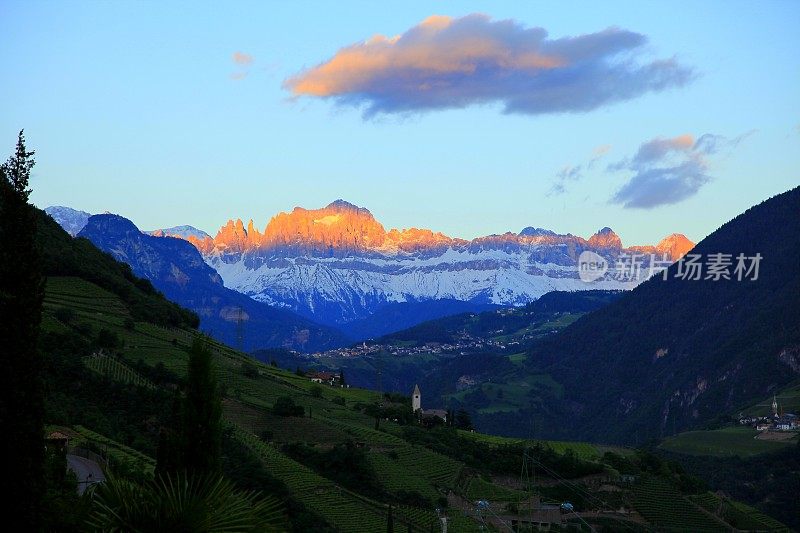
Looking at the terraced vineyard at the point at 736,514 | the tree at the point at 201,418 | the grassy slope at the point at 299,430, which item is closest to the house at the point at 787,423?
the grassy slope at the point at 299,430

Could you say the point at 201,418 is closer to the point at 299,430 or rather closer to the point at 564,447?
the point at 299,430

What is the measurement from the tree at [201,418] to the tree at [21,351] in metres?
3.63

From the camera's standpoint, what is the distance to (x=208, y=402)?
2559cm

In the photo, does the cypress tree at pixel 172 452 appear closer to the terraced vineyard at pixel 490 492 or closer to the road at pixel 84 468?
the road at pixel 84 468

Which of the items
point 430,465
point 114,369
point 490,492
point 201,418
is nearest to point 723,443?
point 490,492

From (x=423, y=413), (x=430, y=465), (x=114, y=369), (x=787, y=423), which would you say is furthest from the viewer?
(x=787, y=423)

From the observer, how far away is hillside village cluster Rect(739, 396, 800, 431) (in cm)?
13412

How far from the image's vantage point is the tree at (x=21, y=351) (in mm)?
21844

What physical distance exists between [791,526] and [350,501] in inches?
1864

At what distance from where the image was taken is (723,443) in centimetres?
13300

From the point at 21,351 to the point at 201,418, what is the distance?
182 inches

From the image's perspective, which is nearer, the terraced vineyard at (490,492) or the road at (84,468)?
the road at (84,468)

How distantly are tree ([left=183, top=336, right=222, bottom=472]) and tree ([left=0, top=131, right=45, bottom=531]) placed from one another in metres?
3.63

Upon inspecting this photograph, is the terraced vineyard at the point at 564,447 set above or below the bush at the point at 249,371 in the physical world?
below
